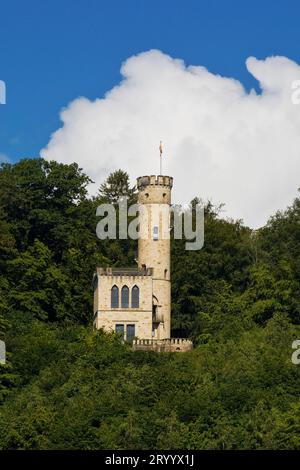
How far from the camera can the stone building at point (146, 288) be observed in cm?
8625

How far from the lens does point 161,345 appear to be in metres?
83.9

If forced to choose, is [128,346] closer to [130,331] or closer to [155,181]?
[130,331]

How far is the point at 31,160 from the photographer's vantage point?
337ft

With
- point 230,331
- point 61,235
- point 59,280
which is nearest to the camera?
point 230,331

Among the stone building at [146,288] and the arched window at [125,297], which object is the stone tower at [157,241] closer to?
the stone building at [146,288]

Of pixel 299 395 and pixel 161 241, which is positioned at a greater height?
pixel 161 241

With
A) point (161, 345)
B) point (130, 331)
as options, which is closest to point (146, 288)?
point (130, 331)

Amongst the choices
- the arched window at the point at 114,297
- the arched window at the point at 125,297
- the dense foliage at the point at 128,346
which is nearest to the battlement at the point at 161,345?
the dense foliage at the point at 128,346

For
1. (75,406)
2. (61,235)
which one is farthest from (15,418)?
(61,235)

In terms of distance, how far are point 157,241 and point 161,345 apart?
7226 millimetres

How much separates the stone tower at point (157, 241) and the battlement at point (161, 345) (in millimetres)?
3752

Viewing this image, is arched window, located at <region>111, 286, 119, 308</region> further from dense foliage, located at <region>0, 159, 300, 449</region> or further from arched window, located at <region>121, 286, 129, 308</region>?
dense foliage, located at <region>0, 159, 300, 449</region>
